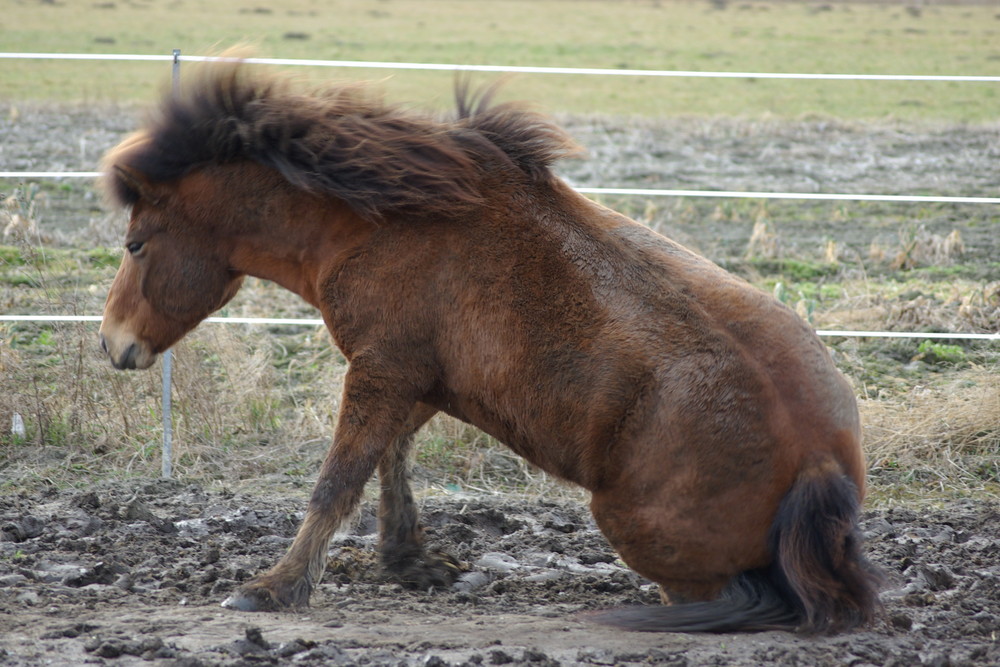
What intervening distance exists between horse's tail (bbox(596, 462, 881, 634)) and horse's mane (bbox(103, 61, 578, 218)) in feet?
5.02

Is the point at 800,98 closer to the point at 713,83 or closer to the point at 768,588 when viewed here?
the point at 713,83

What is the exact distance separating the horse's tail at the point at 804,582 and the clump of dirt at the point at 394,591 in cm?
6

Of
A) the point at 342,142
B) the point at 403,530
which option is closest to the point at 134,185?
the point at 342,142

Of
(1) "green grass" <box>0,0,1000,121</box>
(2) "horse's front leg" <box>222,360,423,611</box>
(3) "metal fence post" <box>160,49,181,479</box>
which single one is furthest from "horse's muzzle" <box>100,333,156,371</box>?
(1) "green grass" <box>0,0,1000,121</box>

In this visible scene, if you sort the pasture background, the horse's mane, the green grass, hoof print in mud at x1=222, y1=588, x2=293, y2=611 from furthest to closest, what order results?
the green grass
the pasture background
the horse's mane
hoof print in mud at x1=222, y1=588, x2=293, y2=611

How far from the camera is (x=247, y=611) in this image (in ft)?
12.1

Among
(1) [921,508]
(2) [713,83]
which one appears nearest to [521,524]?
(1) [921,508]

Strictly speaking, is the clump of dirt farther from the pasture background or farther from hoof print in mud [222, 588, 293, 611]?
the pasture background

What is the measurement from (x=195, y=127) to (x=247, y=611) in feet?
5.98

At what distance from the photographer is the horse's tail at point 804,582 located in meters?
3.44

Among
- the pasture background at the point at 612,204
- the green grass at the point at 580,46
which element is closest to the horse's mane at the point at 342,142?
the pasture background at the point at 612,204

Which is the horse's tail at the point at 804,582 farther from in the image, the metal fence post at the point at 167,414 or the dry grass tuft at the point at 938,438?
the metal fence post at the point at 167,414

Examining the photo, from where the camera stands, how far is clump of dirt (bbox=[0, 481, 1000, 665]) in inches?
130

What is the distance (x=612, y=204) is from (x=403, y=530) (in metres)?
7.43
